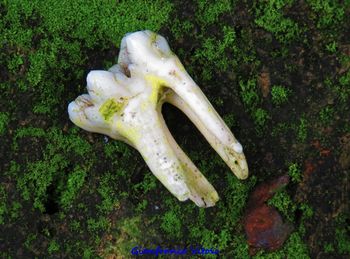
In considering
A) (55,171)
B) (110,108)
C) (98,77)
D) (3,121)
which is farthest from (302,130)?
(3,121)

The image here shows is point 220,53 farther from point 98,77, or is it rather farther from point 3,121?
point 3,121

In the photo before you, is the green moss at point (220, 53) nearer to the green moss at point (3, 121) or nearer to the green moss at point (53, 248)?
the green moss at point (3, 121)

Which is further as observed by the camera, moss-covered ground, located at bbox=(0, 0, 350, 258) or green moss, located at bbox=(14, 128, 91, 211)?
green moss, located at bbox=(14, 128, 91, 211)

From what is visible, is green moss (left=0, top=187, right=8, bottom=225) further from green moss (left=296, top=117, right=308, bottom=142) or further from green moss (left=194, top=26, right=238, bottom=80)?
green moss (left=296, top=117, right=308, bottom=142)

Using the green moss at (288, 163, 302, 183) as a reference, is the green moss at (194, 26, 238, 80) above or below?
above

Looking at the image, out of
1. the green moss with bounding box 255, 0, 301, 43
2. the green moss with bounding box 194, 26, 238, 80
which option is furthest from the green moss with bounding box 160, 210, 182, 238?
the green moss with bounding box 255, 0, 301, 43

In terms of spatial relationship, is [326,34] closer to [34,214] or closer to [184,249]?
[184,249]

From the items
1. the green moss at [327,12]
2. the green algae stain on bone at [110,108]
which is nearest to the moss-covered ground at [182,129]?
the green moss at [327,12]

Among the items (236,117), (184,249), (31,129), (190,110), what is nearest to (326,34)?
(236,117)
